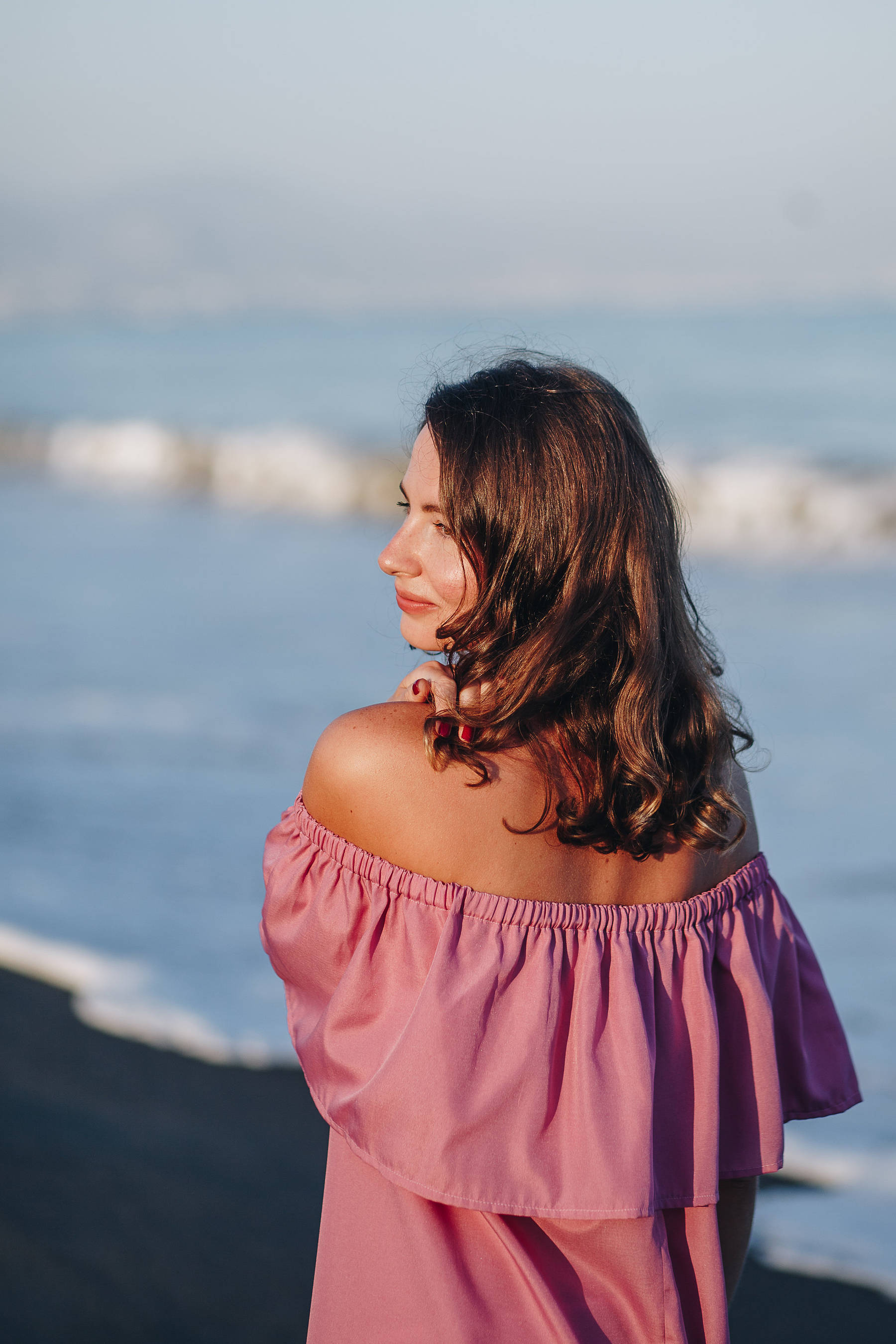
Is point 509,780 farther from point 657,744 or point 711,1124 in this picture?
point 711,1124

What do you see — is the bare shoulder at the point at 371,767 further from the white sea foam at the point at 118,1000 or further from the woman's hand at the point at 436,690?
the white sea foam at the point at 118,1000

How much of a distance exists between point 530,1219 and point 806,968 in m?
A: 0.60

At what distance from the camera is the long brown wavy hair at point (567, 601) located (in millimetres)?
1416

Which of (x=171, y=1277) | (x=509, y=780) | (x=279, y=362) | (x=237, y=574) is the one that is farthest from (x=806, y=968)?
(x=279, y=362)

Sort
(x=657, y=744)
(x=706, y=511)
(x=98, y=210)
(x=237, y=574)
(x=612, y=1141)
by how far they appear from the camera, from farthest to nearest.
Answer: (x=98, y=210), (x=706, y=511), (x=237, y=574), (x=657, y=744), (x=612, y=1141)

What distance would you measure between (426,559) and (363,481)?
534 inches

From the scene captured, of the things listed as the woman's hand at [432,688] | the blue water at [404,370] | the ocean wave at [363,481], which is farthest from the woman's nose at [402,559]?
the blue water at [404,370]

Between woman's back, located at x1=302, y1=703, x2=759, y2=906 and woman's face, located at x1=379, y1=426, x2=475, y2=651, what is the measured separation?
0.54ft

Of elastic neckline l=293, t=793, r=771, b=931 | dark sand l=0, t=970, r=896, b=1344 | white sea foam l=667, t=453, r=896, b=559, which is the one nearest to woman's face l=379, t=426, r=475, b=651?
elastic neckline l=293, t=793, r=771, b=931

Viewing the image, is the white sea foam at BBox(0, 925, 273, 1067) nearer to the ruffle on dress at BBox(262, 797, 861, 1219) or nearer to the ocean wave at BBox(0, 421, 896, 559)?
the ruffle on dress at BBox(262, 797, 861, 1219)

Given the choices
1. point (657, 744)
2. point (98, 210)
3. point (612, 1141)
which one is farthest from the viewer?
point (98, 210)

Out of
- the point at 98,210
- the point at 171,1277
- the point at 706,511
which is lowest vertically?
the point at 171,1277

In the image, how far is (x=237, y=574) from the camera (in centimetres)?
1003

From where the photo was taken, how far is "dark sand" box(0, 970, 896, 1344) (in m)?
2.50
